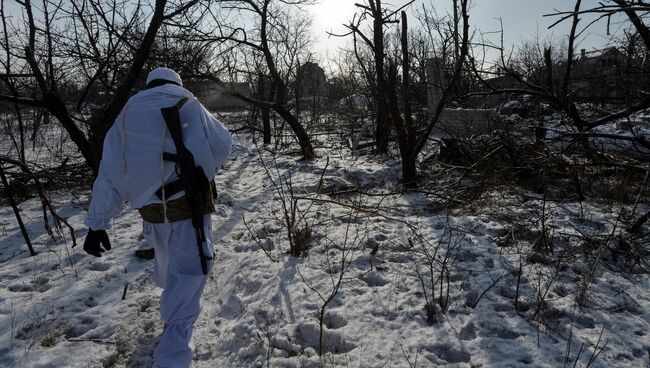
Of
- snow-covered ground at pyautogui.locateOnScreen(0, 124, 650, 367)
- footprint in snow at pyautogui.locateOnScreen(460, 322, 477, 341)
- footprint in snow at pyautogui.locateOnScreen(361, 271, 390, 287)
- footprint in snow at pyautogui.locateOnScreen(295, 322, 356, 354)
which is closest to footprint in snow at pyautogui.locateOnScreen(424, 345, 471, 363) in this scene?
snow-covered ground at pyautogui.locateOnScreen(0, 124, 650, 367)

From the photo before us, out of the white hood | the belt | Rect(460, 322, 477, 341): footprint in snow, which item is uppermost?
the white hood

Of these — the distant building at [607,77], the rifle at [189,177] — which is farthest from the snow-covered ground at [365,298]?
the distant building at [607,77]

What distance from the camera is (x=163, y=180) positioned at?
2127mm

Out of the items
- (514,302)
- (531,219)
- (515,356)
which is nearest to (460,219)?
(531,219)

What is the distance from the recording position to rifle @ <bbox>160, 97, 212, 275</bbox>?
6.78ft

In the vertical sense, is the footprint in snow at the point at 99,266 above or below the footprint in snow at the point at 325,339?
above

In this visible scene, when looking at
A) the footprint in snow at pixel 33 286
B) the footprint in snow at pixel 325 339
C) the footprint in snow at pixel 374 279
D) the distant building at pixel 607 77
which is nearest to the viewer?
the footprint in snow at pixel 325 339

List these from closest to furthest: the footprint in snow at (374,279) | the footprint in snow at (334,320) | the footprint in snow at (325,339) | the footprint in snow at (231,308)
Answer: the footprint in snow at (325,339)
the footprint in snow at (334,320)
the footprint in snow at (231,308)
the footprint in snow at (374,279)

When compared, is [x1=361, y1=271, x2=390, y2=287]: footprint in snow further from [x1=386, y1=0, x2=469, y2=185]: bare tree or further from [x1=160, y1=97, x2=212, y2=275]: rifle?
[x1=386, y1=0, x2=469, y2=185]: bare tree

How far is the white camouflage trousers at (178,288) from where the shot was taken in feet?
6.93

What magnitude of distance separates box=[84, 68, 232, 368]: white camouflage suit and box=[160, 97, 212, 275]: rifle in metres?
0.04

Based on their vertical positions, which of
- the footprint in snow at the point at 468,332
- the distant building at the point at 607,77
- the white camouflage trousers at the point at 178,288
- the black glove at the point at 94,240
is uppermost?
the distant building at the point at 607,77

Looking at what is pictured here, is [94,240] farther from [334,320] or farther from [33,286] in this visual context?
[33,286]

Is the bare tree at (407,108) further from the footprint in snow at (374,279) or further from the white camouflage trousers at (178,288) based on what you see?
the white camouflage trousers at (178,288)
